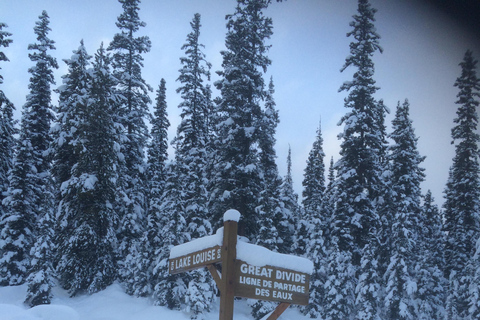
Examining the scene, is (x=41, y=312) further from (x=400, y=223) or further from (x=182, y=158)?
(x=400, y=223)

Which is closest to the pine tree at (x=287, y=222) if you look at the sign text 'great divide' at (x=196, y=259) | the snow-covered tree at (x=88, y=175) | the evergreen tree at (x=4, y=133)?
the snow-covered tree at (x=88, y=175)

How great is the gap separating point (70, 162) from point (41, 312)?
18.7 metres

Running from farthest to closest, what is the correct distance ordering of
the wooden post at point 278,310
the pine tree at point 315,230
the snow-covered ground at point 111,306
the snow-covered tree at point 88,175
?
the pine tree at point 315,230 → the snow-covered tree at point 88,175 → the snow-covered ground at point 111,306 → the wooden post at point 278,310

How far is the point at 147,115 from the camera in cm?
3045

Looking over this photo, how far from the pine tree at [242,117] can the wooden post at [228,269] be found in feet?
57.1

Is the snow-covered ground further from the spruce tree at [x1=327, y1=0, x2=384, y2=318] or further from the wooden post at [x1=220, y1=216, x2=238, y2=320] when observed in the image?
the wooden post at [x1=220, y1=216, x2=238, y2=320]

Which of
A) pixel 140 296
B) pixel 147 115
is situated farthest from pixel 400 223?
pixel 147 115

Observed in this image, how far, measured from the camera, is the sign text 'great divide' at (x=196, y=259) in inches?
230

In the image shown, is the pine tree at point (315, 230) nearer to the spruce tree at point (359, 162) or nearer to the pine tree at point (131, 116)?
the spruce tree at point (359, 162)

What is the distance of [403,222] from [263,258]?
78.7ft

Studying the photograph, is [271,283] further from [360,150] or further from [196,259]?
[360,150]

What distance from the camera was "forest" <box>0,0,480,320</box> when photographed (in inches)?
854

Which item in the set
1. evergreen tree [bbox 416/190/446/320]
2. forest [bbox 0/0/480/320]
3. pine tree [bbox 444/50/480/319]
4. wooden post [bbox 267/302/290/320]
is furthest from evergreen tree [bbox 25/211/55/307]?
pine tree [bbox 444/50/480/319]

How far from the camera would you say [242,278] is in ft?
18.5
